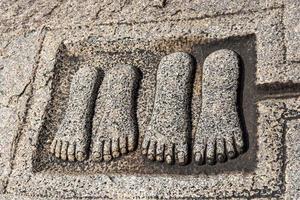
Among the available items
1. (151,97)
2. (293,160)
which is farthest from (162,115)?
(293,160)

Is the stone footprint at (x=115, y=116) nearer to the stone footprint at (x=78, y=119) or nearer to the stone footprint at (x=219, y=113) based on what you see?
the stone footprint at (x=78, y=119)

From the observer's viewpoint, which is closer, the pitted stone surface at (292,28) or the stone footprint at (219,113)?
the stone footprint at (219,113)

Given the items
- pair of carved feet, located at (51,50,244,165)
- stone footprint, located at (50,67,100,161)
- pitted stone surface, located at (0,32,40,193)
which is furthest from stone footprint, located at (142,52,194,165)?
pitted stone surface, located at (0,32,40,193)

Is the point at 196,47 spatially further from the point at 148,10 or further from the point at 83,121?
the point at 83,121

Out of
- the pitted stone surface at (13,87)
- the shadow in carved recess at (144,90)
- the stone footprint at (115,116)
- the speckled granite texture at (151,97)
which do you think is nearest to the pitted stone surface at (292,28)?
the speckled granite texture at (151,97)

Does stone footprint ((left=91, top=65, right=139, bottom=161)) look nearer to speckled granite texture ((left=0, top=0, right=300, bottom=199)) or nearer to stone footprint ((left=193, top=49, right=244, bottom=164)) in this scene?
speckled granite texture ((left=0, top=0, right=300, bottom=199))

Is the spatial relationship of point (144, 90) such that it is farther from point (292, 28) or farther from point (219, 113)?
point (292, 28)

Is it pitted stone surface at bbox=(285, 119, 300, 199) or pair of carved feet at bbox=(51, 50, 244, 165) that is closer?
pitted stone surface at bbox=(285, 119, 300, 199)
